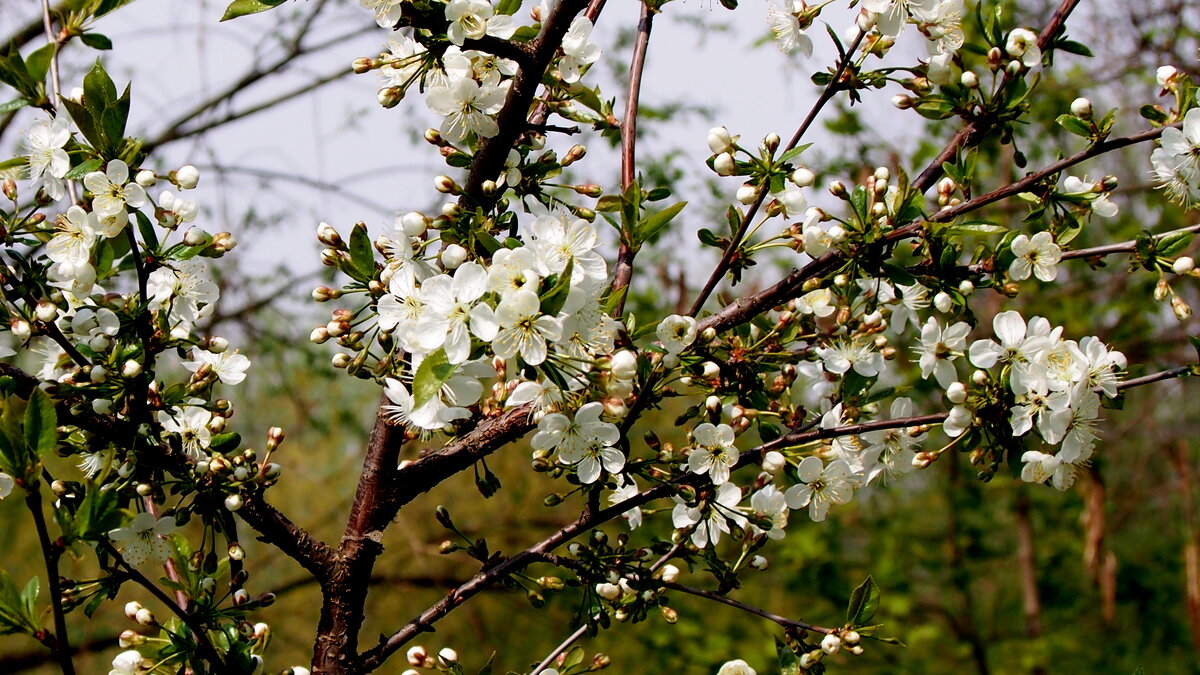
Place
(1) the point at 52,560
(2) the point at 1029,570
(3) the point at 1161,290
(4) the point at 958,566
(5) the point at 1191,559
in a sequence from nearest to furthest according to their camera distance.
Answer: (1) the point at 52,560
(3) the point at 1161,290
(5) the point at 1191,559
(2) the point at 1029,570
(4) the point at 958,566

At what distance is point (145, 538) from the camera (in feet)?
3.69

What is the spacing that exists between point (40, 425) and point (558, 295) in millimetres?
460

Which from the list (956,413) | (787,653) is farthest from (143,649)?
(956,413)

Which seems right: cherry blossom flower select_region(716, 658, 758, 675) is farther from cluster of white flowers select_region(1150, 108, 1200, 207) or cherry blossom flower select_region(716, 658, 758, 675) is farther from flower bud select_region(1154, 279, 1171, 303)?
cluster of white flowers select_region(1150, 108, 1200, 207)

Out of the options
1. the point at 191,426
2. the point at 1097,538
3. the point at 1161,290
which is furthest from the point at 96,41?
the point at 1097,538

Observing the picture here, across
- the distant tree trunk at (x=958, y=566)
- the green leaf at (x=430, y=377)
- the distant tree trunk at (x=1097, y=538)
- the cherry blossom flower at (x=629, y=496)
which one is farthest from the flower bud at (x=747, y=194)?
the distant tree trunk at (x=958, y=566)

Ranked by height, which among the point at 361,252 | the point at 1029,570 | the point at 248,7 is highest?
the point at 1029,570

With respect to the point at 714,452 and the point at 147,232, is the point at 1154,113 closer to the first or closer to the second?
the point at 714,452

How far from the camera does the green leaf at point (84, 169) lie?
0.98 meters

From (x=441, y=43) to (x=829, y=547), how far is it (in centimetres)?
419

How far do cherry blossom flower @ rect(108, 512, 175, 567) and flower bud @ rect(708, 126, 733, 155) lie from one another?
2.43ft

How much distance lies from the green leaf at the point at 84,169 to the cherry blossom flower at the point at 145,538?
1.20 feet

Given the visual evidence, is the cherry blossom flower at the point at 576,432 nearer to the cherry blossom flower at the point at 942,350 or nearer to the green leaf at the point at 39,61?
the cherry blossom flower at the point at 942,350

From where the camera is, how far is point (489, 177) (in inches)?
44.7
